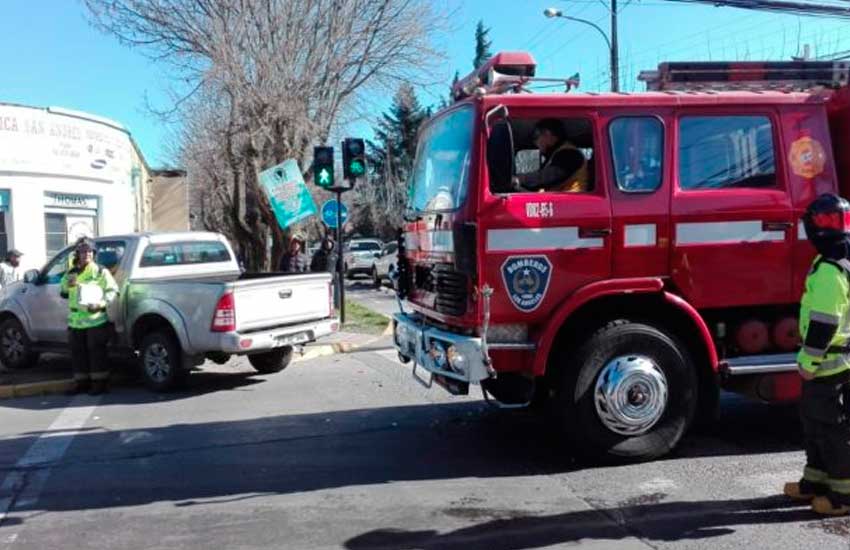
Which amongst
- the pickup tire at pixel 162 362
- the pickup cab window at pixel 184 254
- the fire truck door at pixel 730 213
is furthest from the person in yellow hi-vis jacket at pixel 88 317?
the fire truck door at pixel 730 213

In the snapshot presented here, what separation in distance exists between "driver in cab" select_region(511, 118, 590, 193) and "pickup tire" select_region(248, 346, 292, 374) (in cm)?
578

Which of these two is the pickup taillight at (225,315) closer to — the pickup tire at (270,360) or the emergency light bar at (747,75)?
the pickup tire at (270,360)

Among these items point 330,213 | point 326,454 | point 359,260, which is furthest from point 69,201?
point 326,454

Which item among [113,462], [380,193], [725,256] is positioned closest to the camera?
[725,256]

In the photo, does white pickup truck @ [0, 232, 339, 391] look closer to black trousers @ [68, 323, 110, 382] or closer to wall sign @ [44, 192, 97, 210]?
black trousers @ [68, 323, 110, 382]

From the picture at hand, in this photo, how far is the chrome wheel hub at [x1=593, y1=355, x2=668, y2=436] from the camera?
5.82 meters

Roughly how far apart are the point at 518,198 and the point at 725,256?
163 centimetres

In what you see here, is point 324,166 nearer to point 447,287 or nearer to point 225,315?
point 225,315

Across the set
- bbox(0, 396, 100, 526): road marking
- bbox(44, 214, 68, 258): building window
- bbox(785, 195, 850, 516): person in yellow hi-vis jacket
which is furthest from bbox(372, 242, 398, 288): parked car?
bbox(785, 195, 850, 516): person in yellow hi-vis jacket

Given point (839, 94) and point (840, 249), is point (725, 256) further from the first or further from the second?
point (839, 94)

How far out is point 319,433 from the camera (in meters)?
7.37

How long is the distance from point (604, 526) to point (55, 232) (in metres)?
20.7

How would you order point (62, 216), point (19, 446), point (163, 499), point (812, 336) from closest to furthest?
point (812, 336), point (163, 499), point (19, 446), point (62, 216)

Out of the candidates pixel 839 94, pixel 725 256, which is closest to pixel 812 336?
pixel 725 256
